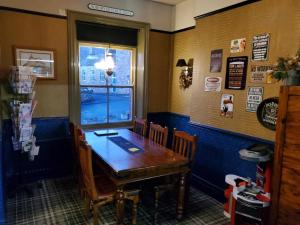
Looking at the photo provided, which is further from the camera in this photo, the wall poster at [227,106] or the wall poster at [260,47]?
the wall poster at [227,106]

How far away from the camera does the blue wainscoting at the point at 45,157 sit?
10.6 feet

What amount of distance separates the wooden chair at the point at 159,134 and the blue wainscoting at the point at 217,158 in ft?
2.25

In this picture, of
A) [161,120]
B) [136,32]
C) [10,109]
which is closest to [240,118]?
[161,120]

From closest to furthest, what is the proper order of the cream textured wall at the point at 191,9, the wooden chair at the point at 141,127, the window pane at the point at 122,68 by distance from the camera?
the cream textured wall at the point at 191,9
the wooden chair at the point at 141,127
the window pane at the point at 122,68

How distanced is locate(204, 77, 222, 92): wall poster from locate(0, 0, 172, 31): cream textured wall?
1.50 m

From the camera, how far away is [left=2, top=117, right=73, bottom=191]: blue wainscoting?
3.22 m

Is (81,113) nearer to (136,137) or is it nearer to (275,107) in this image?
(136,137)

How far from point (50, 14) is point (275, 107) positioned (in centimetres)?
314

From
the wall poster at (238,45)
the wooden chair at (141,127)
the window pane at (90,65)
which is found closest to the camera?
the wall poster at (238,45)

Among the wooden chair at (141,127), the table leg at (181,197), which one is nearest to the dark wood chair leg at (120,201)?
the table leg at (181,197)

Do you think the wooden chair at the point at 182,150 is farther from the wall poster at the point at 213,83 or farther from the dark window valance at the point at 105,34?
the dark window valance at the point at 105,34

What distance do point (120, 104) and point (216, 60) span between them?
1907 millimetres

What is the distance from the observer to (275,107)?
246 cm

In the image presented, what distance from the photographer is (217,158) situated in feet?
10.5
